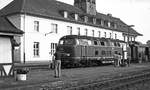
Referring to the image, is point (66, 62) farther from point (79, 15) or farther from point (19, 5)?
point (79, 15)

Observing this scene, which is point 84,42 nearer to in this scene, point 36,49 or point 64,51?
point 64,51

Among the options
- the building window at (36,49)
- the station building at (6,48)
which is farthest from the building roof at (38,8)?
the station building at (6,48)

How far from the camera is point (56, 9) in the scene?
50.3 metres

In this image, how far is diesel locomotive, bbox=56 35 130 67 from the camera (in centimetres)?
2603

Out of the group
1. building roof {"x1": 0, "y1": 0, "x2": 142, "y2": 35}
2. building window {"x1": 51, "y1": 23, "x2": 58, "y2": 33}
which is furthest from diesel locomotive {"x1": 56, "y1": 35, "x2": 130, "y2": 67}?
building window {"x1": 51, "y1": 23, "x2": 58, "y2": 33}

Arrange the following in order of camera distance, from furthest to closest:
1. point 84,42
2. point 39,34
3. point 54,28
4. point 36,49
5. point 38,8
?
point 54,28
point 38,8
point 39,34
point 36,49
point 84,42

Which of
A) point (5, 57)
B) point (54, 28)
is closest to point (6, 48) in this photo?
point (5, 57)

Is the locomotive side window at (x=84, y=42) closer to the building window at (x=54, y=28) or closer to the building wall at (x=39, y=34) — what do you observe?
the building wall at (x=39, y=34)

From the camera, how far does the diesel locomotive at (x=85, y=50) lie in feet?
85.4

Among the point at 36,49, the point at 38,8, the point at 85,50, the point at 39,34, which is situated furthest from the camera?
the point at 38,8

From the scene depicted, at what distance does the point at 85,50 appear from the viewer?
2756cm

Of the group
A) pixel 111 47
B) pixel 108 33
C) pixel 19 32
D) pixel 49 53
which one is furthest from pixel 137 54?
pixel 19 32

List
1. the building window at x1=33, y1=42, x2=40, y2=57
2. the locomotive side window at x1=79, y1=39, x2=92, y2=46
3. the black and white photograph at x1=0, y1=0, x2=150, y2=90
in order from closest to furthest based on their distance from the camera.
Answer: the black and white photograph at x1=0, y1=0, x2=150, y2=90, the locomotive side window at x1=79, y1=39, x2=92, y2=46, the building window at x1=33, y1=42, x2=40, y2=57

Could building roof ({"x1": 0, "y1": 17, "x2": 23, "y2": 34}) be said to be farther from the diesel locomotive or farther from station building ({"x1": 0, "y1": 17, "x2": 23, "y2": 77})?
the diesel locomotive
